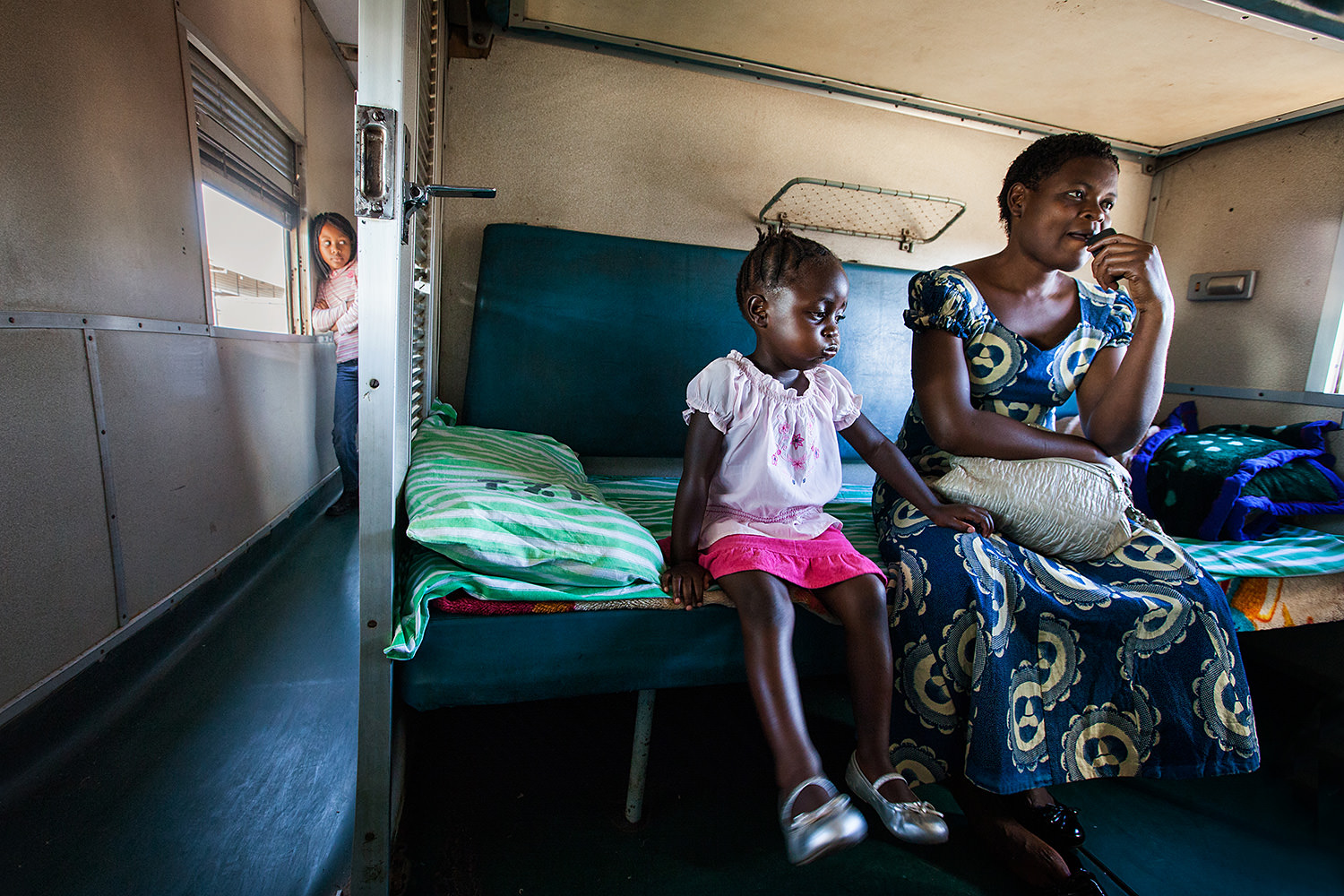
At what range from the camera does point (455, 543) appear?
1.05 meters

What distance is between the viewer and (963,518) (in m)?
1.35

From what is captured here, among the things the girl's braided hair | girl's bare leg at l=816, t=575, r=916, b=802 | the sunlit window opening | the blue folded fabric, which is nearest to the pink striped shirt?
the sunlit window opening

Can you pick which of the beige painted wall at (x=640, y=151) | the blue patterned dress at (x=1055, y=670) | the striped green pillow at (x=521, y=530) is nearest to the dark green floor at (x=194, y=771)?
the striped green pillow at (x=521, y=530)

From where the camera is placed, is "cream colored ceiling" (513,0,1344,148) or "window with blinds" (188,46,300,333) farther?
"window with blinds" (188,46,300,333)

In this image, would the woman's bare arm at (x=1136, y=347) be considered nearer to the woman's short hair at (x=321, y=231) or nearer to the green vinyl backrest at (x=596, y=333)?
the green vinyl backrest at (x=596, y=333)

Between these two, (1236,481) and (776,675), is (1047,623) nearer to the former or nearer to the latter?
(776,675)

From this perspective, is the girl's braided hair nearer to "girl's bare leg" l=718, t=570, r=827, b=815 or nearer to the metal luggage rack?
"girl's bare leg" l=718, t=570, r=827, b=815

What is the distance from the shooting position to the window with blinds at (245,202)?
258cm

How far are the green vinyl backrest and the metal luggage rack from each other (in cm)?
34

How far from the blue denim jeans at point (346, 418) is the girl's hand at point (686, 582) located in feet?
9.31

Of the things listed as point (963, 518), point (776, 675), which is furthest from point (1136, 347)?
point (776, 675)

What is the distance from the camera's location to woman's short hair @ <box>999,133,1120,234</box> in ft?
4.60

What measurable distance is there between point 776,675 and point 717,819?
0.55 m

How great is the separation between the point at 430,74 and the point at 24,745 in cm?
185
